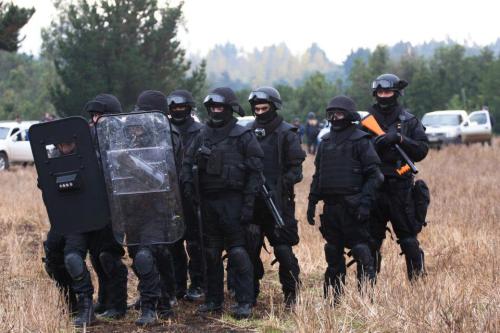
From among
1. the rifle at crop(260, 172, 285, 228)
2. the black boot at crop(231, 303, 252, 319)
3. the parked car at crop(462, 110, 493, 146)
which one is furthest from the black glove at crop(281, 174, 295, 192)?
the parked car at crop(462, 110, 493, 146)

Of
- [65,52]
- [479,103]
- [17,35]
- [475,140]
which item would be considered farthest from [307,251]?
[479,103]

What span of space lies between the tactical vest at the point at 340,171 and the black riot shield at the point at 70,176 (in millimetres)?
1770

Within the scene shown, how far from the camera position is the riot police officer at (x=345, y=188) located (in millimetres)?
6828

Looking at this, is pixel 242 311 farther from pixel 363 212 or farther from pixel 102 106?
pixel 102 106

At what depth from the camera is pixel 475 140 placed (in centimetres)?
3259

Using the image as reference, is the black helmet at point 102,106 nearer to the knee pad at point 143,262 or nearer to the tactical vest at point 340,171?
the knee pad at point 143,262

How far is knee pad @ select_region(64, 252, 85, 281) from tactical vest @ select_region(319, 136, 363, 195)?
1996mm

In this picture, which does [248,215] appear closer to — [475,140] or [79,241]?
[79,241]

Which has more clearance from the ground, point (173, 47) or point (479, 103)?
point (173, 47)

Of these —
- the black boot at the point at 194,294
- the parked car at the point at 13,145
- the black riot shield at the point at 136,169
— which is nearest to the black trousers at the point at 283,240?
the black boot at the point at 194,294

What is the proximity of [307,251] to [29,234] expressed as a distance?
149 inches

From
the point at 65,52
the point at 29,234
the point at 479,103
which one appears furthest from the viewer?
the point at 479,103

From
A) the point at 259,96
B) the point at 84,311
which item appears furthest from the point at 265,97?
the point at 84,311

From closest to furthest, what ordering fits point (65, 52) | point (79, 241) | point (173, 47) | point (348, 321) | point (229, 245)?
point (348, 321), point (79, 241), point (229, 245), point (65, 52), point (173, 47)
